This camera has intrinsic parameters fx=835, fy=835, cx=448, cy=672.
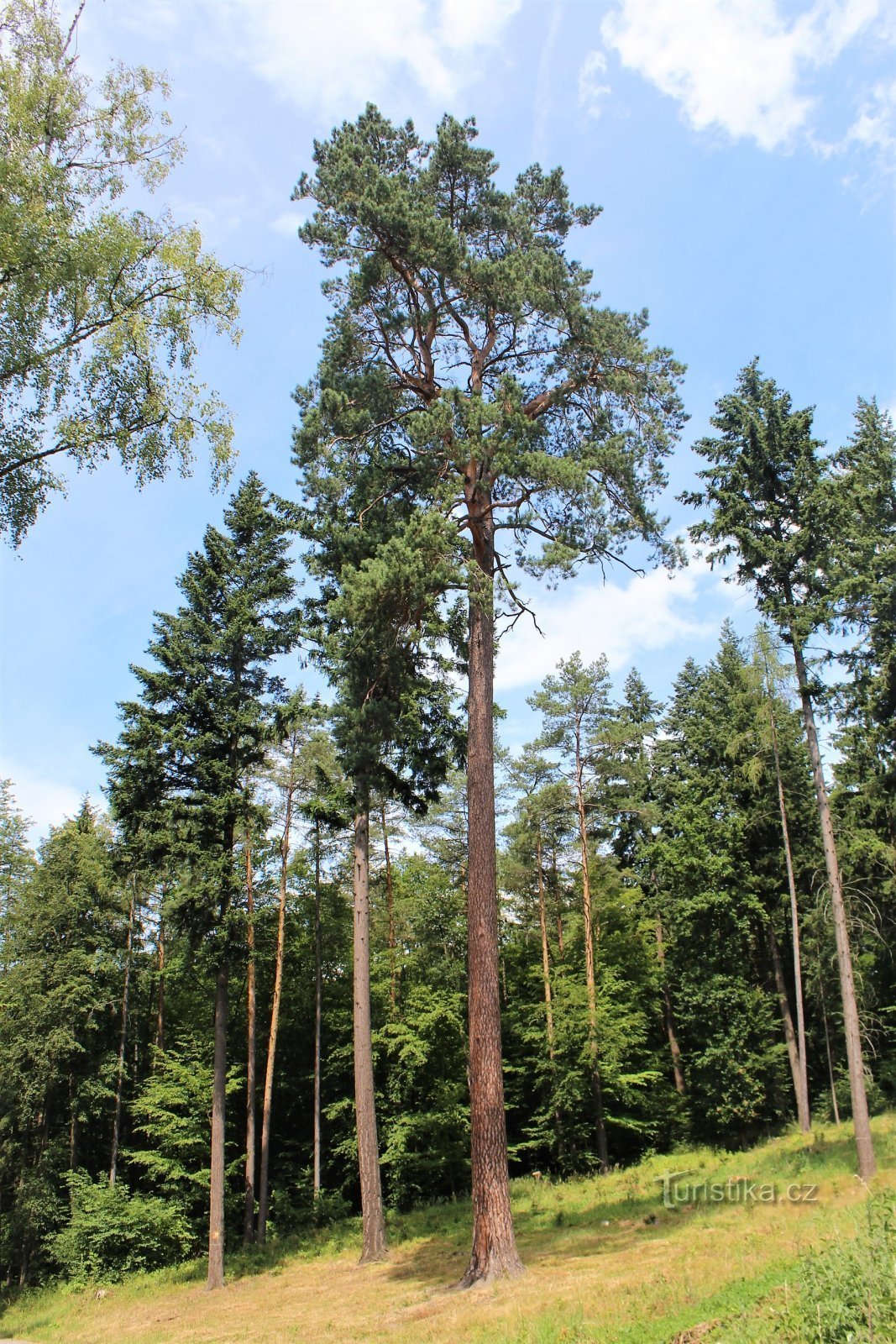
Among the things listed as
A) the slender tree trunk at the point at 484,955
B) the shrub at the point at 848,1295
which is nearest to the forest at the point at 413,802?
the slender tree trunk at the point at 484,955

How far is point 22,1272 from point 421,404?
2568cm

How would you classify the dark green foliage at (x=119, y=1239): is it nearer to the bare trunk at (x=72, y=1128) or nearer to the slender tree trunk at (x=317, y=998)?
the bare trunk at (x=72, y=1128)

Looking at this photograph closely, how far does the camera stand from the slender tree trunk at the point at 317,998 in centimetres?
2409

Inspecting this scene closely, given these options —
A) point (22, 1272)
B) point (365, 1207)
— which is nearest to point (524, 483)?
point (365, 1207)

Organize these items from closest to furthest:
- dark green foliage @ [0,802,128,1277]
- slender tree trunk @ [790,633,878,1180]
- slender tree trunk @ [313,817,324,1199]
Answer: slender tree trunk @ [790,633,878,1180], dark green foliage @ [0,802,128,1277], slender tree trunk @ [313,817,324,1199]

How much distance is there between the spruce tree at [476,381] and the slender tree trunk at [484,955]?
3 cm

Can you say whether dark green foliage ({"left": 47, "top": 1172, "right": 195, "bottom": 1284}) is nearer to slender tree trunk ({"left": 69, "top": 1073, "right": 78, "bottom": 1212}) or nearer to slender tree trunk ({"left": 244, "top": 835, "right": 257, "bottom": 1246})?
slender tree trunk ({"left": 244, "top": 835, "right": 257, "bottom": 1246})

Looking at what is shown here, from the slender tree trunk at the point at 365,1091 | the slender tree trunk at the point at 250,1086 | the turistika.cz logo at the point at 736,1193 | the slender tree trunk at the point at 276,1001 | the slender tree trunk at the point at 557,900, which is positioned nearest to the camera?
the turistika.cz logo at the point at 736,1193

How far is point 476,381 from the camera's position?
1298 cm

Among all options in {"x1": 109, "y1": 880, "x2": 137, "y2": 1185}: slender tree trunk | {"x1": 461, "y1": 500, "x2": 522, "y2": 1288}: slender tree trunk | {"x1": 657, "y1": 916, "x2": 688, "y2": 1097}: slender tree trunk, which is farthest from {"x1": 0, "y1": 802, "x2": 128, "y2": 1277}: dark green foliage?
{"x1": 657, "y1": 916, "x2": 688, "y2": 1097}: slender tree trunk

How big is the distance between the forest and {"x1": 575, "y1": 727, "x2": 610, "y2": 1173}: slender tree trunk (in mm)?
156

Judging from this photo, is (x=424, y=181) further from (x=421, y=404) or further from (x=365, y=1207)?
(x=365, y=1207)

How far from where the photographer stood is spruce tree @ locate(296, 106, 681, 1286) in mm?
11219

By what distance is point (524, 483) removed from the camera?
1189cm
